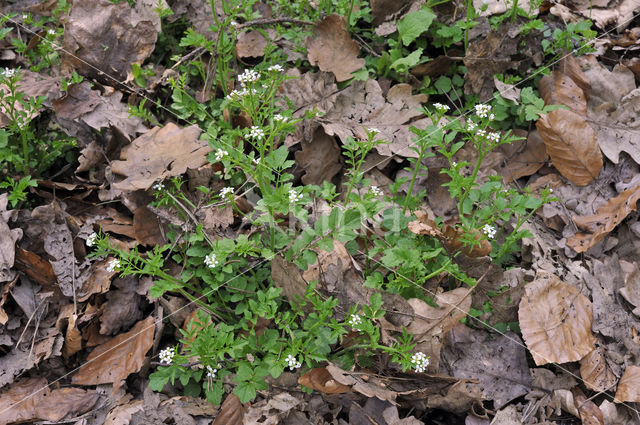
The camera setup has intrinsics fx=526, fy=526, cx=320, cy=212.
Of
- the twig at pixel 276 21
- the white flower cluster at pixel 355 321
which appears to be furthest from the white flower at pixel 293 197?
the twig at pixel 276 21

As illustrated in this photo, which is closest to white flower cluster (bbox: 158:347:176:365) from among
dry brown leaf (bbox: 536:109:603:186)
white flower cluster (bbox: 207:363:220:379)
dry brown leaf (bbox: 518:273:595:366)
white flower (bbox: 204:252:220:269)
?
white flower cluster (bbox: 207:363:220:379)

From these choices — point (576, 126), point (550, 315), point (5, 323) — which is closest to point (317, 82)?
point (576, 126)

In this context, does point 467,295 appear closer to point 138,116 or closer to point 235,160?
point 235,160

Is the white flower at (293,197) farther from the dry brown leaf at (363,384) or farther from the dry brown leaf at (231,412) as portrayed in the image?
the dry brown leaf at (231,412)

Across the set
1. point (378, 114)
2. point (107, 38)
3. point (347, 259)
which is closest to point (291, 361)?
point (347, 259)

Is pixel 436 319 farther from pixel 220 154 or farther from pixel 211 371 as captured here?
pixel 220 154

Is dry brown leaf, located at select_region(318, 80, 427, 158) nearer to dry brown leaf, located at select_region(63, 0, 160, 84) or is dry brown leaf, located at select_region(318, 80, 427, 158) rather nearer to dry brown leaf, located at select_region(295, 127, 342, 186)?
dry brown leaf, located at select_region(295, 127, 342, 186)
